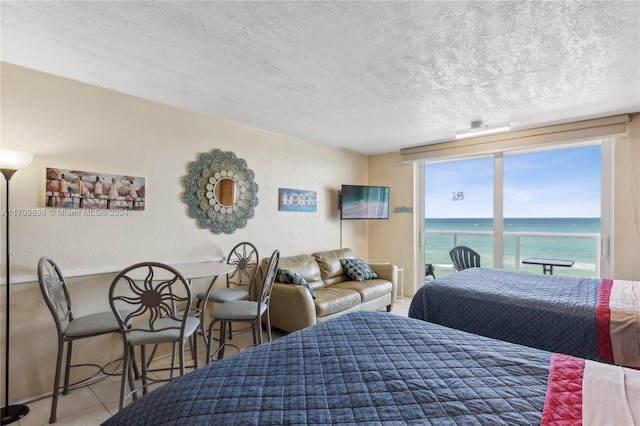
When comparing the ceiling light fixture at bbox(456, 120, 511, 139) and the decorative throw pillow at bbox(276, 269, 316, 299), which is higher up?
the ceiling light fixture at bbox(456, 120, 511, 139)

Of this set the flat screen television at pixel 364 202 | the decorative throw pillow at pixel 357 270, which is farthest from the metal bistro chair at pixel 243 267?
the flat screen television at pixel 364 202

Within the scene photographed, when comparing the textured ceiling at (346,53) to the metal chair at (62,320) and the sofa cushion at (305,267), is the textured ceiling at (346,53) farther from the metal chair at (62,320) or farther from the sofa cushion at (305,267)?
the sofa cushion at (305,267)

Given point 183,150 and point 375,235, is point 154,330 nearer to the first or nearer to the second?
point 183,150

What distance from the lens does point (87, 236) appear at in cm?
251

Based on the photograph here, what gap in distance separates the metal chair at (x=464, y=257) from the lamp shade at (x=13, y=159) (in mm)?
5121

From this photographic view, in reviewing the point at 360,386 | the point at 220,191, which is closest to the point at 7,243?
the point at 220,191

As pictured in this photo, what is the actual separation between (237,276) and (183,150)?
1.53 meters

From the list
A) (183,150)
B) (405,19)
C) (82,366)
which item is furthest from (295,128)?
(82,366)

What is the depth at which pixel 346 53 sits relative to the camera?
203 cm

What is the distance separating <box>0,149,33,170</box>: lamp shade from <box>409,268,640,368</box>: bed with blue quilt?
3.25 m

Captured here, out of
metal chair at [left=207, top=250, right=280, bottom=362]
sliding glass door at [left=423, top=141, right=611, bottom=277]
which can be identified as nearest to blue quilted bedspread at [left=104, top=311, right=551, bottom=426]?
metal chair at [left=207, top=250, right=280, bottom=362]

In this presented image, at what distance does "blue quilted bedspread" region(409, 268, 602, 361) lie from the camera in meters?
2.08

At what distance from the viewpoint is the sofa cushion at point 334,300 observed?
324cm

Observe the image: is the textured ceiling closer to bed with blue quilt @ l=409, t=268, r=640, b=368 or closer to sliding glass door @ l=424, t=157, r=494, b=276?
bed with blue quilt @ l=409, t=268, r=640, b=368
